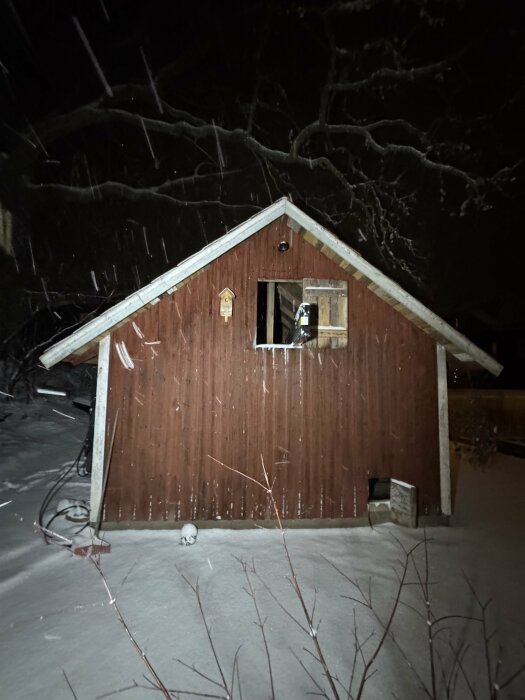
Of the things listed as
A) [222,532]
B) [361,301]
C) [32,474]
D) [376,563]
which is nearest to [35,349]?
[32,474]

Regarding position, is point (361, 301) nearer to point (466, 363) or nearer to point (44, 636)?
point (466, 363)

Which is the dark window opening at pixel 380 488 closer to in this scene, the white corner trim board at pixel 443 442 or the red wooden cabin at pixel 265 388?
the red wooden cabin at pixel 265 388

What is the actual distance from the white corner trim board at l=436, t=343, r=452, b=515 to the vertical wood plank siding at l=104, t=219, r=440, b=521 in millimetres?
127

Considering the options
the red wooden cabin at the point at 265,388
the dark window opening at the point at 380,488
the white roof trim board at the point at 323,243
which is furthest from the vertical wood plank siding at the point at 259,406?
the dark window opening at the point at 380,488

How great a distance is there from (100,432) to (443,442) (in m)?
6.48

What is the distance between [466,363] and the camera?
7613 mm

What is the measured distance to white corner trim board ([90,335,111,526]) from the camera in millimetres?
6207

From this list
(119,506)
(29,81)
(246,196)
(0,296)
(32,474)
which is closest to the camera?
(119,506)

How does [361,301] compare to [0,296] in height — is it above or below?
below

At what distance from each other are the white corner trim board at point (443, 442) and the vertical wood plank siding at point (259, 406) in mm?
127

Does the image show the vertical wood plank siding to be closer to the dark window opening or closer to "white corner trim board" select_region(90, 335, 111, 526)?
"white corner trim board" select_region(90, 335, 111, 526)

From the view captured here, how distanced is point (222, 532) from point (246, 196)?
2016 cm

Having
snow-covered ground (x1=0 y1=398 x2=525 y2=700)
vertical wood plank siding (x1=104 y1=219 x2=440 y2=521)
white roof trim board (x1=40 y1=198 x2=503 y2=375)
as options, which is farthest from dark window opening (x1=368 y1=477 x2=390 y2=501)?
white roof trim board (x1=40 y1=198 x2=503 y2=375)

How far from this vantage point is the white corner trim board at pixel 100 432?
6.21 meters
